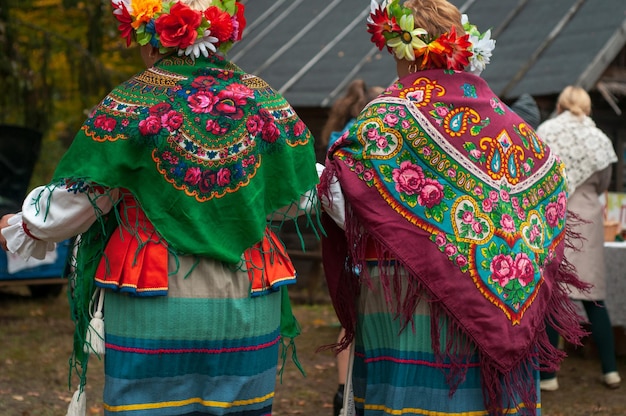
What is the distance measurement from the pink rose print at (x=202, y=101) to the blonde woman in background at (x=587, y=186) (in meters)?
3.55

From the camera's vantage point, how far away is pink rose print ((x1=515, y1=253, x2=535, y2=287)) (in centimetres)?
345

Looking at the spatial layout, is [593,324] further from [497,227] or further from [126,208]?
[126,208]

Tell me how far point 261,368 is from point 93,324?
559 mm

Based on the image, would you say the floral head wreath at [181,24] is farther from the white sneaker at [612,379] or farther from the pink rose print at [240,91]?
the white sneaker at [612,379]

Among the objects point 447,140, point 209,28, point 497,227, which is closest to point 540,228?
point 497,227

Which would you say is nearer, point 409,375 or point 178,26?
point 178,26

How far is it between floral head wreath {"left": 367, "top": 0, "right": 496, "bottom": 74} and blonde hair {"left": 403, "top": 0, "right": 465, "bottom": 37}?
0.02m

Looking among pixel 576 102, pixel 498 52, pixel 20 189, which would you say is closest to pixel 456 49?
pixel 576 102

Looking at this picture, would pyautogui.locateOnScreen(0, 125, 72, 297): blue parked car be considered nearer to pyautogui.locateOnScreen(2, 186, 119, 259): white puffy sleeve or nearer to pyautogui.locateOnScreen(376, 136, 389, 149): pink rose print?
pyautogui.locateOnScreen(2, 186, 119, 259): white puffy sleeve

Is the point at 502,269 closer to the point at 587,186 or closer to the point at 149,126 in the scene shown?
the point at 149,126

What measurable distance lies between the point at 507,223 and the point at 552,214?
0.89ft

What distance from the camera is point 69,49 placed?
9953 millimetres

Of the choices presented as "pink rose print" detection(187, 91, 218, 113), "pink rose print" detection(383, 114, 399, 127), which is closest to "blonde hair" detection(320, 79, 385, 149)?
"pink rose print" detection(383, 114, 399, 127)

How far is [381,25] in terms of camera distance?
3.59 meters
